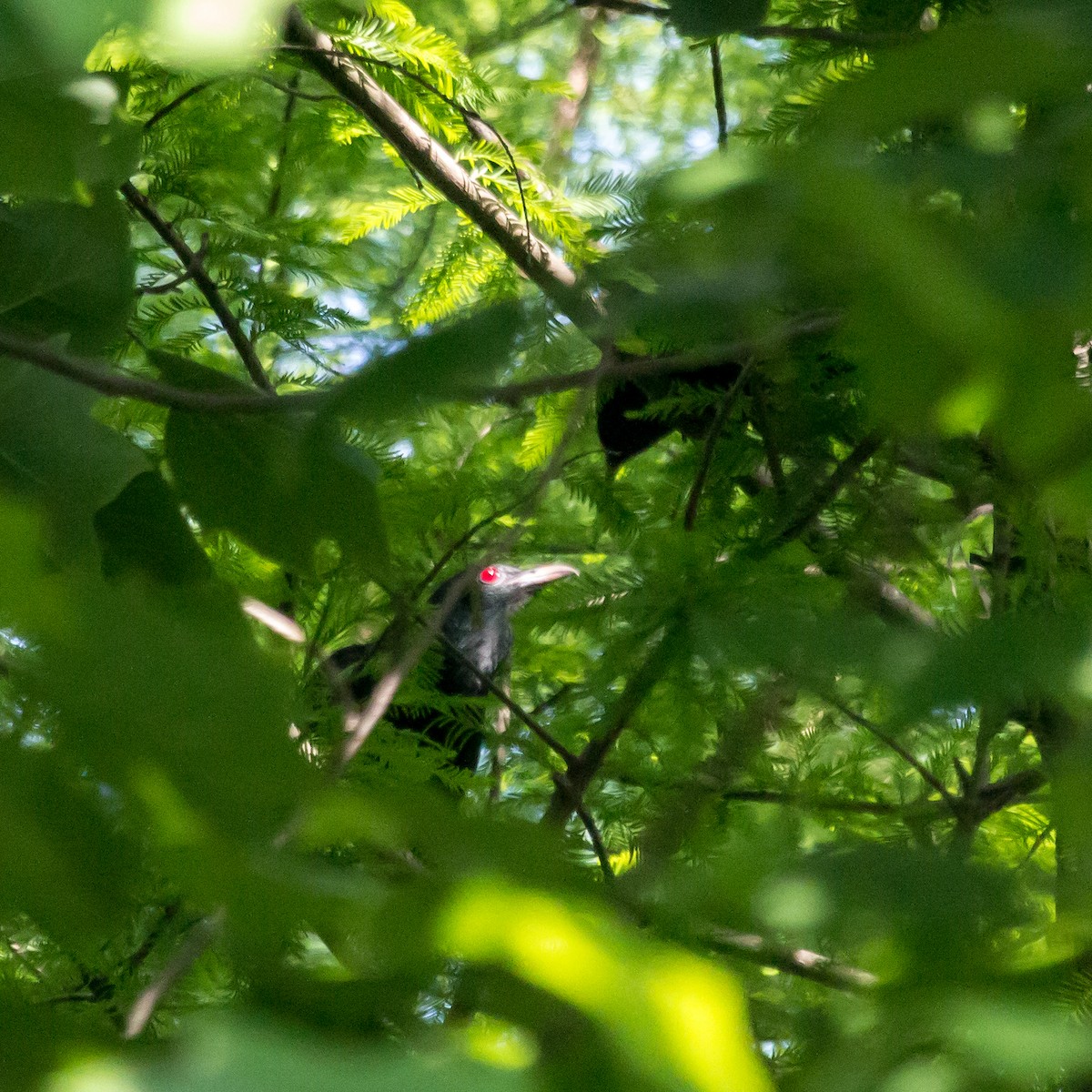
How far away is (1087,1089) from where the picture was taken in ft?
2.35

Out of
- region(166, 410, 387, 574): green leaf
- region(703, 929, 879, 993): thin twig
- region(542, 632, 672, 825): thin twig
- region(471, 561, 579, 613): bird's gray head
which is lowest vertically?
region(703, 929, 879, 993): thin twig

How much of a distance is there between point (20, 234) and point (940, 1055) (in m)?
0.70

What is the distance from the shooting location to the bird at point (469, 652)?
157 centimetres

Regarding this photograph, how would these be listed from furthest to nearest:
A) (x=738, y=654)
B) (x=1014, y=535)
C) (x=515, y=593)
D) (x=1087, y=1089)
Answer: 1. (x=515, y=593)
2. (x=1014, y=535)
3. (x=1087, y=1089)
4. (x=738, y=654)

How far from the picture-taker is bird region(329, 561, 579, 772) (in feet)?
5.16

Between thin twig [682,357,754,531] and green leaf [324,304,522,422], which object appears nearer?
green leaf [324,304,522,422]

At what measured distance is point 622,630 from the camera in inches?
41.2

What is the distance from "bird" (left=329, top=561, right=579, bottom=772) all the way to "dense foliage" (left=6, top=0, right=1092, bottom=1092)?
11.5 inches

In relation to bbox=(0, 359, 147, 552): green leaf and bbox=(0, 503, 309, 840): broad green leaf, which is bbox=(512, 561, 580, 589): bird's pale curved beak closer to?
bbox=(0, 359, 147, 552): green leaf

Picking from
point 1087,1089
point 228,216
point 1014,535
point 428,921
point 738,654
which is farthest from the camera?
point 228,216

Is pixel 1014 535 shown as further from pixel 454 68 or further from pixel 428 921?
pixel 428 921

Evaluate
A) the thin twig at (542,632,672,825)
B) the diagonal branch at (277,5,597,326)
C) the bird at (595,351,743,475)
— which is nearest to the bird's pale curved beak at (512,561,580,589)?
the bird at (595,351,743,475)

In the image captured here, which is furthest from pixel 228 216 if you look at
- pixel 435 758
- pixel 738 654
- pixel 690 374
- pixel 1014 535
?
pixel 738 654

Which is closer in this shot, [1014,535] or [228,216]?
[1014,535]
